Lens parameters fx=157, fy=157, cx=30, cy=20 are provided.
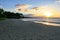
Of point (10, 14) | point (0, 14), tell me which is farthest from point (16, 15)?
point (0, 14)

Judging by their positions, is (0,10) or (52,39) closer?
(52,39)

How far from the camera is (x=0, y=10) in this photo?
75750 mm

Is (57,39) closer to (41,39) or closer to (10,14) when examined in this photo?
(41,39)

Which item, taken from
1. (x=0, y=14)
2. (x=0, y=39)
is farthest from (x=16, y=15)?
(x=0, y=39)

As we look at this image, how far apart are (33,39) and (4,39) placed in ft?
6.21

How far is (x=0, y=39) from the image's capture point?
1026cm

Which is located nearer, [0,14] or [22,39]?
[22,39]

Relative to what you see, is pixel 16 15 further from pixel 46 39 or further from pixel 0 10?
pixel 46 39

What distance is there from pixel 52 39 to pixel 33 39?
127 cm

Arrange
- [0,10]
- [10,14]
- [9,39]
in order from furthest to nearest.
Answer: [10,14], [0,10], [9,39]

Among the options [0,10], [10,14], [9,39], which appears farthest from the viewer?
[10,14]

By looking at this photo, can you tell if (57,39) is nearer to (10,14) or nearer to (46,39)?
(46,39)

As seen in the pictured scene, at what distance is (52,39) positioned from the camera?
1045 centimetres

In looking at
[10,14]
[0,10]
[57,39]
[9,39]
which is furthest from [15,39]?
[10,14]
